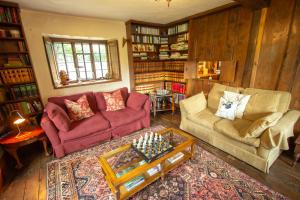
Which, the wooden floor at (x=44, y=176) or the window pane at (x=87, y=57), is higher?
the window pane at (x=87, y=57)

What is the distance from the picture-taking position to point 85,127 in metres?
2.32

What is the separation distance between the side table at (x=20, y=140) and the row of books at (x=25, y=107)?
0.56 m

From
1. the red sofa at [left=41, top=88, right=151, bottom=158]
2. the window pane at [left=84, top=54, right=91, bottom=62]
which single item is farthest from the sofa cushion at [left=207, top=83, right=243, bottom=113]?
the window pane at [left=84, top=54, right=91, bottom=62]

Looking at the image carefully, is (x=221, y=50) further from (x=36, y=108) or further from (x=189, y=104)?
(x=36, y=108)

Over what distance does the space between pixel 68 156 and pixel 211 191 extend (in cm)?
206

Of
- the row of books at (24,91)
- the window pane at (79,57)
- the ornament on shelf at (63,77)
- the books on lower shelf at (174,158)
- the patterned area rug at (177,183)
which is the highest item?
the window pane at (79,57)

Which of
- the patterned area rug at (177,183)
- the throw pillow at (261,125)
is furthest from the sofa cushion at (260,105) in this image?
the patterned area rug at (177,183)

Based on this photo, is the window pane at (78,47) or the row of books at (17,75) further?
the window pane at (78,47)

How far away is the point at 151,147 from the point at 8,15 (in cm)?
297

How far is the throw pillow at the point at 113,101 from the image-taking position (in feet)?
9.78

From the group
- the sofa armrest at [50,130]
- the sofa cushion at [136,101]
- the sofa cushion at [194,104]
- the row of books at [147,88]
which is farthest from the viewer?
the row of books at [147,88]

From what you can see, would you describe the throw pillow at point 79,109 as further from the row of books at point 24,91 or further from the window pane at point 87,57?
the window pane at point 87,57

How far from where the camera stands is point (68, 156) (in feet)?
7.27

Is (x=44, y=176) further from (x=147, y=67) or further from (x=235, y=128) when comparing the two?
(x=147, y=67)
